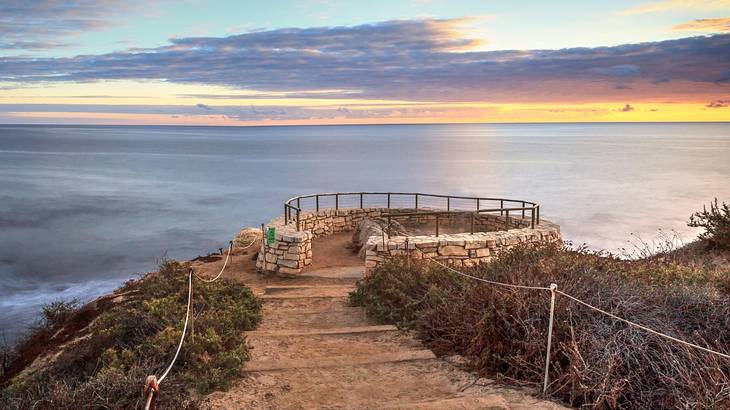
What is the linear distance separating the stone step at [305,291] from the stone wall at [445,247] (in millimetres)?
947

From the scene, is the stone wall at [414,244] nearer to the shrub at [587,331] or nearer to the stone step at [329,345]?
the shrub at [587,331]

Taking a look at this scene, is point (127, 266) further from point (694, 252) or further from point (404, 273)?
point (694, 252)

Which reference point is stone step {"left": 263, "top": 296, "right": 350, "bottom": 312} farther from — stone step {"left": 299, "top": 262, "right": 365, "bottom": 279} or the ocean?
the ocean

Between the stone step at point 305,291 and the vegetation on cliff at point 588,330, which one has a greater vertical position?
the vegetation on cliff at point 588,330

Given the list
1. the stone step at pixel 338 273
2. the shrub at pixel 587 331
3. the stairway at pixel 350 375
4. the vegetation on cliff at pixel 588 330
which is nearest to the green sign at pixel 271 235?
the stone step at pixel 338 273

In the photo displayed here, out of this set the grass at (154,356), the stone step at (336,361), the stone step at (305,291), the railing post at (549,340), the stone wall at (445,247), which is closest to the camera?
the grass at (154,356)

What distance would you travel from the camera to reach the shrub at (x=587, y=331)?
18.2 ft

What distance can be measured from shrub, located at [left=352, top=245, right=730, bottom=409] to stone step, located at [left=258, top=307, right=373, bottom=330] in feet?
2.54

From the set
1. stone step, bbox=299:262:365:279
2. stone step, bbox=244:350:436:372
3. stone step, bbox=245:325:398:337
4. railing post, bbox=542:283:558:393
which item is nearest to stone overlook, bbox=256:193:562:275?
stone step, bbox=299:262:365:279

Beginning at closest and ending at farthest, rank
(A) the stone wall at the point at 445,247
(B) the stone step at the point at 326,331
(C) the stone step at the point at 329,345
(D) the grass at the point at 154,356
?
(D) the grass at the point at 154,356 < (C) the stone step at the point at 329,345 < (B) the stone step at the point at 326,331 < (A) the stone wall at the point at 445,247

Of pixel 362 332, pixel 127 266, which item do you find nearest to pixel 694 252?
pixel 362 332

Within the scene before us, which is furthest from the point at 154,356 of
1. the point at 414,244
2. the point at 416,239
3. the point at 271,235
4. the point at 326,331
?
the point at 271,235

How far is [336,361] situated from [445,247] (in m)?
6.72

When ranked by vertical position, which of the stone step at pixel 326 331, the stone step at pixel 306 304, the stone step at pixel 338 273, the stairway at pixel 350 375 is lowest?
the stone step at pixel 338 273
